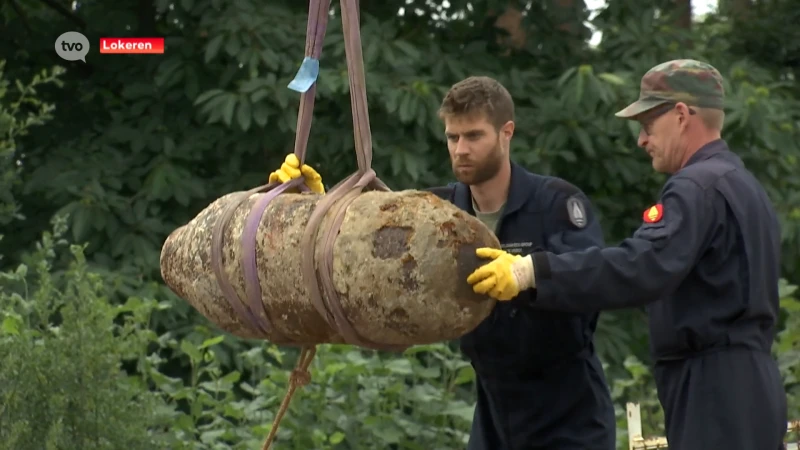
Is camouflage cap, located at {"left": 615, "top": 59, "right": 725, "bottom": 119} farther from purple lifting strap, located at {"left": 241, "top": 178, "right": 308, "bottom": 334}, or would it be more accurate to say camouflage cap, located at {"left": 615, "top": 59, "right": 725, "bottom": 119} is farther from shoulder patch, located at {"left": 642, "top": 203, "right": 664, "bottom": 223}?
purple lifting strap, located at {"left": 241, "top": 178, "right": 308, "bottom": 334}

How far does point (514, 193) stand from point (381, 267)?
0.89m

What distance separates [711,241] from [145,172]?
3.67 m

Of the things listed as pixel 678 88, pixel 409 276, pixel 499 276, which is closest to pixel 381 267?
pixel 409 276

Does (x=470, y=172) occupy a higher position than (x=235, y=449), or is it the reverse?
(x=470, y=172)

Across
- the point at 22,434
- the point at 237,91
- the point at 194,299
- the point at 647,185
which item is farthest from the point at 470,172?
the point at 647,185

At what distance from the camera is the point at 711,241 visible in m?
3.06

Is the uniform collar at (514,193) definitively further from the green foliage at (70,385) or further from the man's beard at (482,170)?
the green foliage at (70,385)

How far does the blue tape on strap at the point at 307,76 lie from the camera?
298cm

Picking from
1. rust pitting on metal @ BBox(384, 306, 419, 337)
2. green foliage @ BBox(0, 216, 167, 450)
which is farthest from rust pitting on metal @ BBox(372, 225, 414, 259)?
green foliage @ BBox(0, 216, 167, 450)

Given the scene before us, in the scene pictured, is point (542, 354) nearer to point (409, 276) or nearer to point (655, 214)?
point (655, 214)

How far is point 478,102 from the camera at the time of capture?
3426mm

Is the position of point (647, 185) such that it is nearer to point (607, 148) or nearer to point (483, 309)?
point (607, 148)

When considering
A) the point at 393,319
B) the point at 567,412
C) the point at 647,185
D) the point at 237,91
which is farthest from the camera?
the point at 647,185

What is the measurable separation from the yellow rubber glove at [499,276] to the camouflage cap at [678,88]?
0.64 metres
